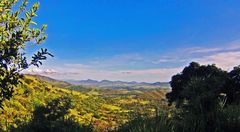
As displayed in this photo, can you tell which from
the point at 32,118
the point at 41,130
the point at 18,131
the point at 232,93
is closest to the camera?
the point at 18,131

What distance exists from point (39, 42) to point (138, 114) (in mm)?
3596

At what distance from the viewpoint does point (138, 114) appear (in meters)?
7.81

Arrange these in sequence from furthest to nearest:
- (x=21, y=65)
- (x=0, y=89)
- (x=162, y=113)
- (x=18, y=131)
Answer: (x=18, y=131) → (x=21, y=65) → (x=0, y=89) → (x=162, y=113)

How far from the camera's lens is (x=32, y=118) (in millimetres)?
13047

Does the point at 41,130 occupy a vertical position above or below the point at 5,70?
below

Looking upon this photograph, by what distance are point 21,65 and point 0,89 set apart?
0.97 m

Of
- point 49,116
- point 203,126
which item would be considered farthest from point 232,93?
point 203,126

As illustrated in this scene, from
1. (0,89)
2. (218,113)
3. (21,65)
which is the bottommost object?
(218,113)

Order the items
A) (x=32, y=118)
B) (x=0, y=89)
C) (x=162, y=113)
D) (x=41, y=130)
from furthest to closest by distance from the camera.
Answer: (x=32, y=118)
(x=41, y=130)
(x=0, y=89)
(x=162, y=113)

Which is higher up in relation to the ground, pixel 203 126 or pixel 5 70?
pixel 5 70

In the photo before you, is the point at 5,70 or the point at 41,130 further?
the point at 41,130

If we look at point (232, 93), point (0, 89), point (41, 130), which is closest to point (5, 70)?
point (0, 89)

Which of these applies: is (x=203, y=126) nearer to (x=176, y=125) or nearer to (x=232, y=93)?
(x=176, y=125)

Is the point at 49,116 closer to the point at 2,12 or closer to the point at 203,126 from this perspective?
the point at 2,12
